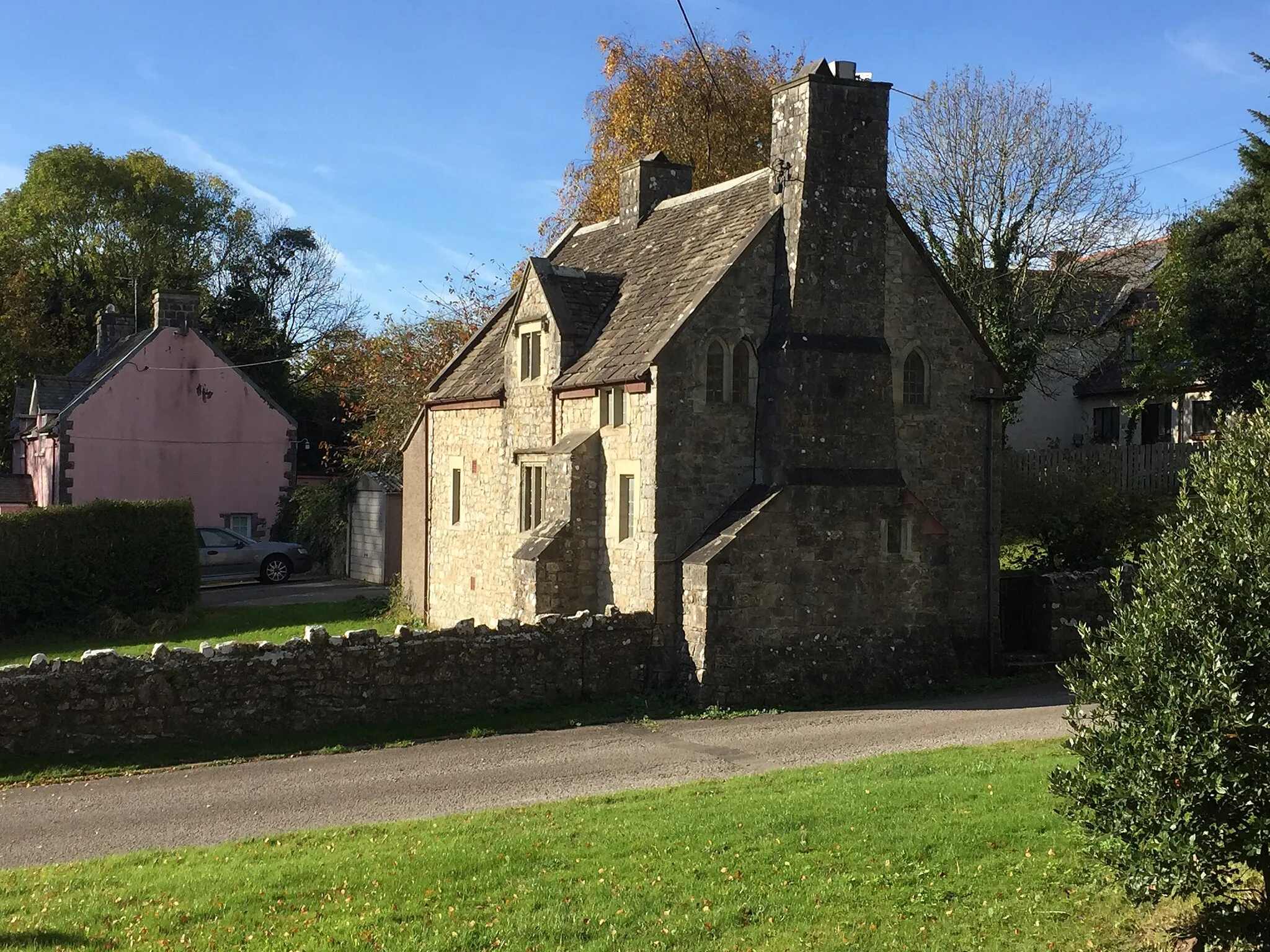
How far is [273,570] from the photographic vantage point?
3606cm

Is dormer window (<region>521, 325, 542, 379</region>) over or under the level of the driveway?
over

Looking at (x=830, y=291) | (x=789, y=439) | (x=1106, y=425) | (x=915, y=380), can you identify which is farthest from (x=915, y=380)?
(x=1106, y=425)

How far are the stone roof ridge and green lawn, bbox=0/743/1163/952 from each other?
40.3 ft

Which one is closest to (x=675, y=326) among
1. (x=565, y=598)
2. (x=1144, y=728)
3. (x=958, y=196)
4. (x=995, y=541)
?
(x=565, y=598)

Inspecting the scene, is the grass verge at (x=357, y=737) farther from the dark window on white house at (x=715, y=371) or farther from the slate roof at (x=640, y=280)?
the slate roof at (x=640, y=280)

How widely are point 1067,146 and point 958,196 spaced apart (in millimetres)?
3014

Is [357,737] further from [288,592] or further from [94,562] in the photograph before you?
[288,592]

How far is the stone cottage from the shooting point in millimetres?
18875

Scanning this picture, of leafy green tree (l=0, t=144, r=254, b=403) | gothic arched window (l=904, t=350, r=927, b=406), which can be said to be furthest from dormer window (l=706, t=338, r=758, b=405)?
leafy green tree (l=0, t=144, r=254, b=403)

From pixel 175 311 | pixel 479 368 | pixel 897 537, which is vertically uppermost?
pixel 175 311

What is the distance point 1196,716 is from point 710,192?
16.8m

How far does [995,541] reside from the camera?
21250 mm

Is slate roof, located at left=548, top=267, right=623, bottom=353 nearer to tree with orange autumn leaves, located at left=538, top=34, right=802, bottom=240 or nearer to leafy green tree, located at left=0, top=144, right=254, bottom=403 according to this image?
tree with orange autumn leaves, located at left=538, top=34, right=802, bottom=240

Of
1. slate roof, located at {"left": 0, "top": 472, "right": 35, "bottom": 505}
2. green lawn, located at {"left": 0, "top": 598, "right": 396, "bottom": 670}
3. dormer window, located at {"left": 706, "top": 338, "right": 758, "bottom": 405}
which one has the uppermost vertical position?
dormer window, located at {"left": 706, "top": 338, "right": 758, "bottom": 405}
